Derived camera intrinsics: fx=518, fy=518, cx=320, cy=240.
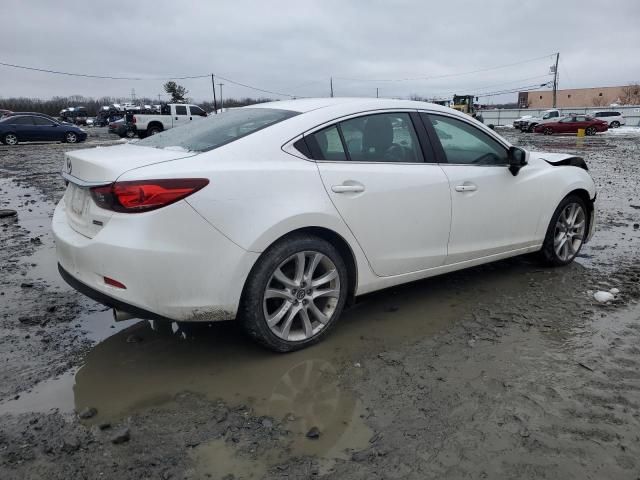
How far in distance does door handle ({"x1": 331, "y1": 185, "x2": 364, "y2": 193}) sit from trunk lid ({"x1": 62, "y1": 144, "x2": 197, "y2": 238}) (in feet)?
2.90

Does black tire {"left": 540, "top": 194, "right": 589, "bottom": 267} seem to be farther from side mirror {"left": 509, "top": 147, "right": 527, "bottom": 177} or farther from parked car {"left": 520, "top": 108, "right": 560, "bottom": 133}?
parked car {"left": 520, "top": 108, "right": 560, "bottom": 133}

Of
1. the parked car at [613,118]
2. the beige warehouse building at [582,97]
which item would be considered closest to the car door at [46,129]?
the parked car at [613,118]

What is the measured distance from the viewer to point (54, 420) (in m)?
2.59

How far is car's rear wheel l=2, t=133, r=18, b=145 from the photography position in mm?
24031

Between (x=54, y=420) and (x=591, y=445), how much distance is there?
2.58 m

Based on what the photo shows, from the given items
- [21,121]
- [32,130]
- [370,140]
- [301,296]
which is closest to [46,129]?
[32,130]

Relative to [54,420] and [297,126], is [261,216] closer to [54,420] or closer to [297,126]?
[297,126]

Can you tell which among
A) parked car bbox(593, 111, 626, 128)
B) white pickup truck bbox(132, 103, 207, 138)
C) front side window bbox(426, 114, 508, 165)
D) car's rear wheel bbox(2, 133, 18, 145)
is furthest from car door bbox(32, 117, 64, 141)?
parked car bbox(593, 111, 626, 128)

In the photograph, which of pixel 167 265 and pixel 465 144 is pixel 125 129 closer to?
pixel 465 144

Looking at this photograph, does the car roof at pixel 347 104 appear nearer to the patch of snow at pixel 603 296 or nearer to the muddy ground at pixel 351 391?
the muddy ground at pixel 351 391

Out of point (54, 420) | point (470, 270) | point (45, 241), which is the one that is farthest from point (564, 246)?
point (45, 241)

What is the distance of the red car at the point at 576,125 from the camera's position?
1375 inches

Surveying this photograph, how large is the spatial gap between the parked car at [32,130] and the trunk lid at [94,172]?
24.5m

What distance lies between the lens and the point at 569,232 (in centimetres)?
495
